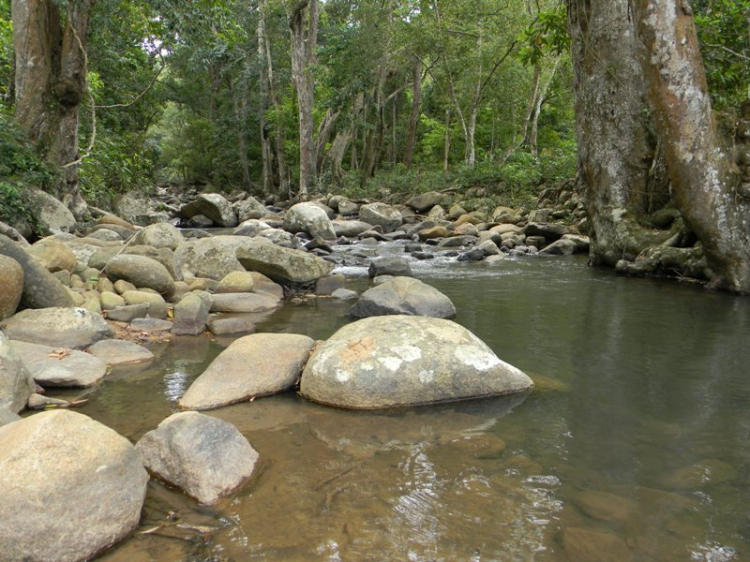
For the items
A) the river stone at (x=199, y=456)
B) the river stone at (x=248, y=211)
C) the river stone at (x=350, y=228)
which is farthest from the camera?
the river stone at (x=248, y=211)

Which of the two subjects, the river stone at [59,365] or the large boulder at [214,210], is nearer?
the river stone at [59,365]

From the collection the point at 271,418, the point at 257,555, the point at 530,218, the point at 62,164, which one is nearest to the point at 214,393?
the point at 271,418

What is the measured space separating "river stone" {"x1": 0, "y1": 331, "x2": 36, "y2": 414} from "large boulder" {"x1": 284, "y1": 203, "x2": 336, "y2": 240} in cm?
1069

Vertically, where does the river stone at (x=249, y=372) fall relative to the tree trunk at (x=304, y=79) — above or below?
below

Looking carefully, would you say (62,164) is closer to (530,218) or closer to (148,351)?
(148,351)

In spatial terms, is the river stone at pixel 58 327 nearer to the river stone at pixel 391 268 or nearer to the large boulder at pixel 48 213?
the river stone at pixel 391 268

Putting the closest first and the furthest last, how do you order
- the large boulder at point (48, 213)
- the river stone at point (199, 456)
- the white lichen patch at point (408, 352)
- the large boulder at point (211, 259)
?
the river stone at point (199, 456)
the white lichen patch at point (408, 352)
the large boulder at point (211, 259)
the large boulder at point (48, 213)

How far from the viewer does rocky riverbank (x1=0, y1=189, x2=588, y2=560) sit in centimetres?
233

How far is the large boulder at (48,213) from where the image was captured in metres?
10.0

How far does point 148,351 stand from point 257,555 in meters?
3.06

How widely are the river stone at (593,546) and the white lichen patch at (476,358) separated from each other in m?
1.64

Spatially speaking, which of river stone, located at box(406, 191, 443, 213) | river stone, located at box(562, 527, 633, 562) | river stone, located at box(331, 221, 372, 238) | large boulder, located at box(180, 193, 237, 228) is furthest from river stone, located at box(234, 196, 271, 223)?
river stone, located at box(562, 527, 633, 562)

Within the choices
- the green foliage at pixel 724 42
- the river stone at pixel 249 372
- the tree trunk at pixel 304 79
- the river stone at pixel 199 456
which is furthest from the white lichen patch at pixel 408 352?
the tree trunk at pixel 304 79

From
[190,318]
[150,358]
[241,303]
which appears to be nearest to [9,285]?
[150,358]
